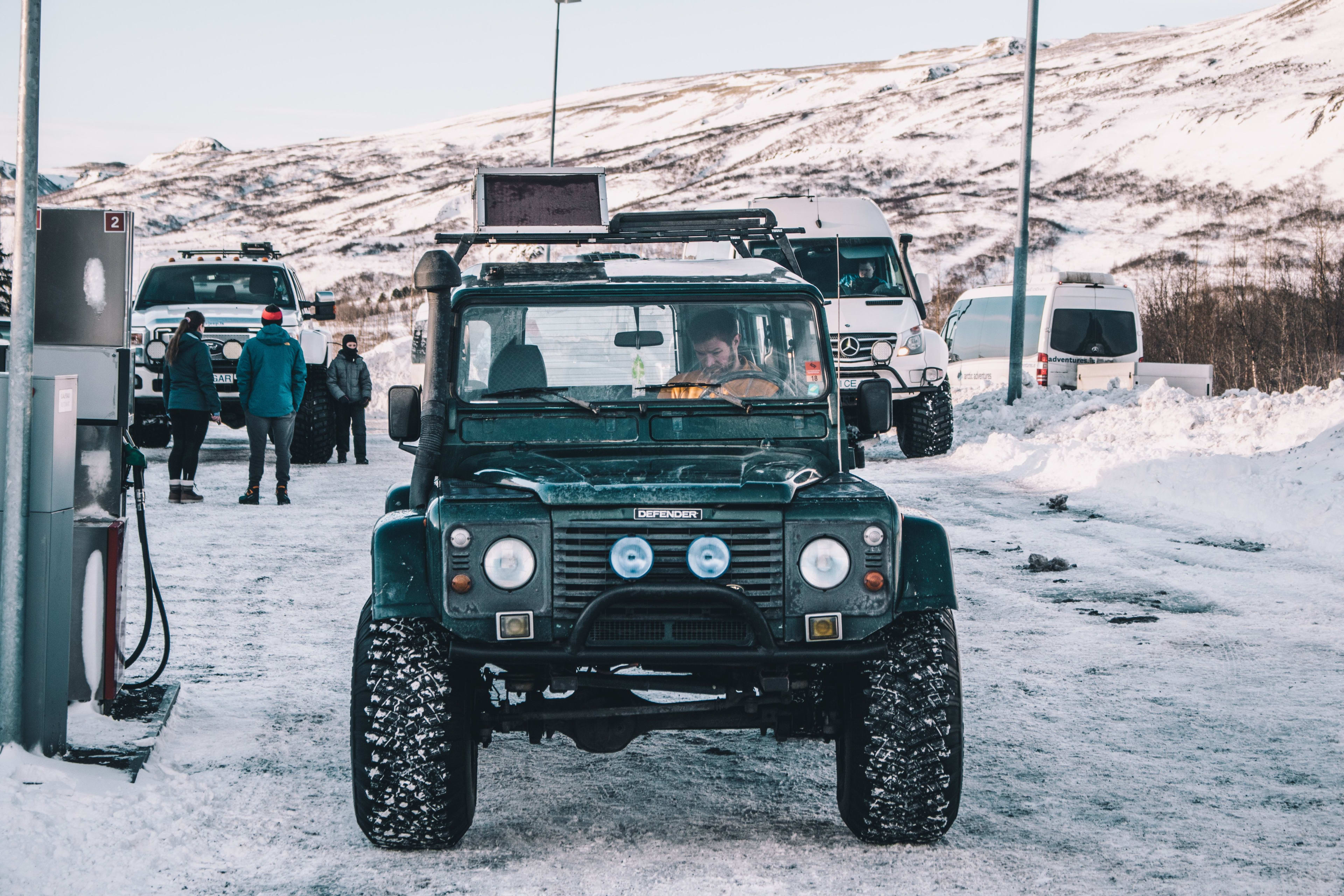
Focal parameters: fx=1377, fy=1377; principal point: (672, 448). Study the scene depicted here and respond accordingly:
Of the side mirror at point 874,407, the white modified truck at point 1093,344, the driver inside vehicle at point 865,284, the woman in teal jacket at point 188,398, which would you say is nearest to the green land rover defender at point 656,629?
the side mirror at point 874,407

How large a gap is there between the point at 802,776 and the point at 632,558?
1505 mm

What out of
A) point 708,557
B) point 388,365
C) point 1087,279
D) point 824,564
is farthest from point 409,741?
point 388,365

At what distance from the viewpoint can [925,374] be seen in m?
16.3

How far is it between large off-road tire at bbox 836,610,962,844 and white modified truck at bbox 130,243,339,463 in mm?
12839

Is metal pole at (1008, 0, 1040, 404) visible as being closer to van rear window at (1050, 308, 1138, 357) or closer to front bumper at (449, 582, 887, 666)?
van rear window at (1050, 308, 1138, 357)

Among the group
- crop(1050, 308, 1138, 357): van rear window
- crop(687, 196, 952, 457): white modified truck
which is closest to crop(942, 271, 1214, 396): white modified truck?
crop(1050, 308, 1138, 357): van rear window

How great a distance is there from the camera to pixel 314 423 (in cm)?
1644

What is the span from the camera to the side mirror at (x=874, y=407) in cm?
536

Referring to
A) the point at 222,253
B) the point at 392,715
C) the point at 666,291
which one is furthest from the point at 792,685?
the point at 222,253

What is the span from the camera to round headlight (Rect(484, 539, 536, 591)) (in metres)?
3.99

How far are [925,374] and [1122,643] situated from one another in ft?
30.6

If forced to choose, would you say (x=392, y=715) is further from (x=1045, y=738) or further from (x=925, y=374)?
(x=925, y=374)

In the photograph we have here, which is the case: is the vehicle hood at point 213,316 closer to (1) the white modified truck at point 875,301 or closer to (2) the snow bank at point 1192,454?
(1) the white modified truck at point 875,301

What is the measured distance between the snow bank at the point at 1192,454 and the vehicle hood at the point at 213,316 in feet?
28.8
